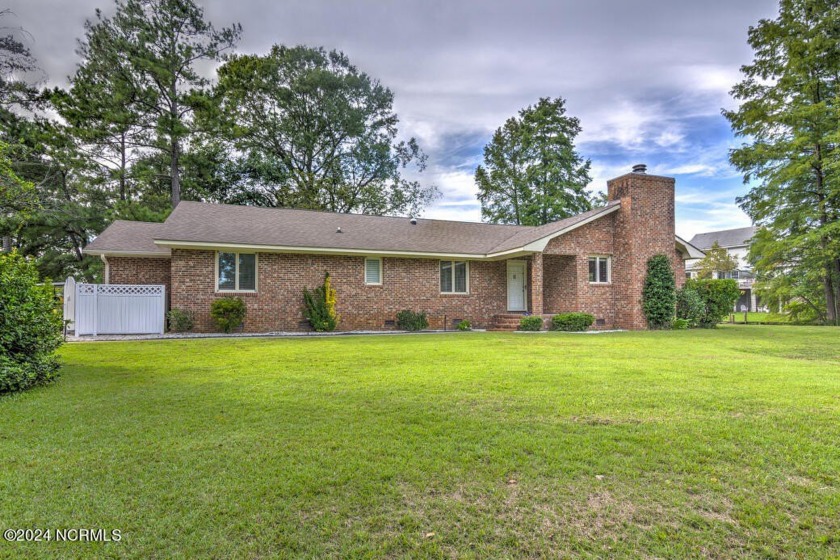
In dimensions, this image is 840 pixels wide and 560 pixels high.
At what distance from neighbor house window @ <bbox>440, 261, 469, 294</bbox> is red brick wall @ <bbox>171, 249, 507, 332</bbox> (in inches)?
8.8

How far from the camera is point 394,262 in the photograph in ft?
54.6

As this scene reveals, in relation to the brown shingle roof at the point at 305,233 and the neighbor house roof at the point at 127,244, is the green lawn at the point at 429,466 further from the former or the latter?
the neighbor house roof at the point at 127,244

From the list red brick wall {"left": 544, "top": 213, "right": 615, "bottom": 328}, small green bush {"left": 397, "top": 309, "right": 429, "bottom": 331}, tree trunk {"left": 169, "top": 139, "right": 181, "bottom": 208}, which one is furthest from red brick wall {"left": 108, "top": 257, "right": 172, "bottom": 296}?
red brick wall {"left": 544, "top": 213, "right": 615, "bottom": 328}

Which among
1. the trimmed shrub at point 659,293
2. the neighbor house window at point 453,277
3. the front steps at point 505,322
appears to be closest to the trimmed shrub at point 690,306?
the trimmed shrub at point 659,293

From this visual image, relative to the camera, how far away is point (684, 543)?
2268 mm

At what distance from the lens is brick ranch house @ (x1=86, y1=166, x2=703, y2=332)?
48.1ft

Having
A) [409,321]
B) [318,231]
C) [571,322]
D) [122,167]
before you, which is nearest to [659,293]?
[571,322]

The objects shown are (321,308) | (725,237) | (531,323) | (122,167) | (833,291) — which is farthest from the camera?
(725,237)

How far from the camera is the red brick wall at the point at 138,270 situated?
50.2 ft

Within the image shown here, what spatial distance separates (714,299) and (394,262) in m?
12.9

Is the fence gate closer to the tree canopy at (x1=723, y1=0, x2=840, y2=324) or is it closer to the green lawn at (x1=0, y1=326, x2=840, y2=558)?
the green lawn at (x1=0, y1=326, x2=840, y2=558)

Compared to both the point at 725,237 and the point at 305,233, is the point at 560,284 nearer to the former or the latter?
the point at 305,233

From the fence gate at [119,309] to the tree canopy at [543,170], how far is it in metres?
24.9

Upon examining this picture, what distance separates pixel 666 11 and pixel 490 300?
1095 cm
